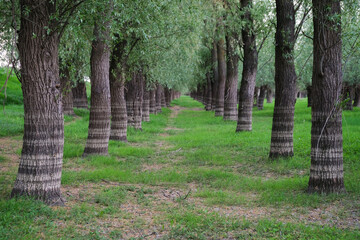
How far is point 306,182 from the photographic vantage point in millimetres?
8469

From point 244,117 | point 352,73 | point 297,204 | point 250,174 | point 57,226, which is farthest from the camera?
point 352,73

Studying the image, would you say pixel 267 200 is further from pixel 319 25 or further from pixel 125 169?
pixel 125 169

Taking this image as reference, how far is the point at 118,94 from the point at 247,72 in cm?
664

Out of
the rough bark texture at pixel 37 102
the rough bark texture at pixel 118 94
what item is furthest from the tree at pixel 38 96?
the rough bark texture at pixel 118 94

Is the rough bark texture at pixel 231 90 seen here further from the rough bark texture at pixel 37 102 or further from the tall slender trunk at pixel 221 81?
the rough bark texture at pixel 37 102

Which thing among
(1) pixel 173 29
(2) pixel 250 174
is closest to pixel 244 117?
(1) pixel 173 29

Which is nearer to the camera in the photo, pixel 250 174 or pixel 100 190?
pixel 100 190

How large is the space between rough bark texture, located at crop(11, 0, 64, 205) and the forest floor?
453 millimetres

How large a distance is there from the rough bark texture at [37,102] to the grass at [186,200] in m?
0.46

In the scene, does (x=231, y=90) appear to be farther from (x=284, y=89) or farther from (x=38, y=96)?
(x=38, y=96)

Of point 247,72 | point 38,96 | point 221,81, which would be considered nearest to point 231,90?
point 221,81

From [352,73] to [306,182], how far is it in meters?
25.3

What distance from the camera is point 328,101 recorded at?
7.41 metres

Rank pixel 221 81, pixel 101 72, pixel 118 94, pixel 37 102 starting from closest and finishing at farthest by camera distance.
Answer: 1. pixel 37 102
2. pixel 101 72
3. pixel 118 94
4. pixel 221 81
